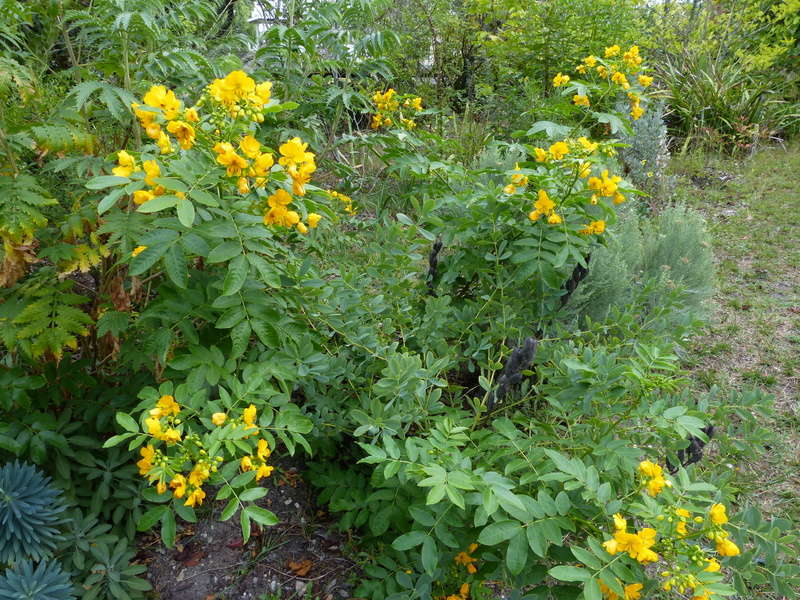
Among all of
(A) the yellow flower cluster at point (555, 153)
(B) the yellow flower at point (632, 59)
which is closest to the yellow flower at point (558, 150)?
(A) the yellow flower cluster at point (555, 153)

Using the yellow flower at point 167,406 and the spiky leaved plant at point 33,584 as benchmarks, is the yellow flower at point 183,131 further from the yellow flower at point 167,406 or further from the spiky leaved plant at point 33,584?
the spiky leaved plant at point 33,584

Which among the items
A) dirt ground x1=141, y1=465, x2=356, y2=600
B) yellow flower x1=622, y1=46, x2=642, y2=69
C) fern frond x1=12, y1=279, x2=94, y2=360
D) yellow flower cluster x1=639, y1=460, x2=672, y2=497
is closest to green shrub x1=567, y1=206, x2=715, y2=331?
yellow flower x1=622, y1=46, x2=642, y2=69

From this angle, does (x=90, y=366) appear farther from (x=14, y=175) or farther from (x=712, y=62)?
(x=712, y=62)

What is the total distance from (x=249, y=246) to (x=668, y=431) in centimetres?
108

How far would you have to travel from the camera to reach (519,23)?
5258 mm

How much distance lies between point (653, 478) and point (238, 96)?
4.21 ft

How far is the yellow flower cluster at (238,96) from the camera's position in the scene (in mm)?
1228

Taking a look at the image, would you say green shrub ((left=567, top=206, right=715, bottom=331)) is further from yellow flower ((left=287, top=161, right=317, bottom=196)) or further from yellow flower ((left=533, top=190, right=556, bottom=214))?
yellow flower ((left=287, top=161, right=317, bottom=196))

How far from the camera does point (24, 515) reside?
51.2 inches

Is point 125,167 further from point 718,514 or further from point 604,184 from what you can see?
point 718,514

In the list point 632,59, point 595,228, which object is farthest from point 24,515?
point 632,59

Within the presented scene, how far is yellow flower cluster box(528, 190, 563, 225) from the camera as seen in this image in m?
1.65

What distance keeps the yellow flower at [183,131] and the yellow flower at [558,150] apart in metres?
1.13

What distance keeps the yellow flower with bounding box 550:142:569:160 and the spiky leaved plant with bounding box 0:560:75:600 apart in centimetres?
182
